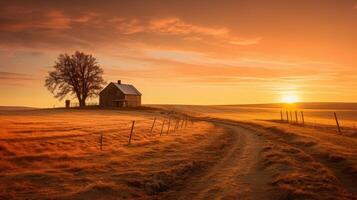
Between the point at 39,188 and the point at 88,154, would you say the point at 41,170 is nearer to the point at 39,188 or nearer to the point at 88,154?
the point at 39,188

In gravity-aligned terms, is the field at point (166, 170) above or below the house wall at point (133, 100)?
below

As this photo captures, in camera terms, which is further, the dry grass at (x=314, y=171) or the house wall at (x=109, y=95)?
the house wall at (x=109, y=95)

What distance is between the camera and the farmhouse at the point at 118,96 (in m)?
93.2

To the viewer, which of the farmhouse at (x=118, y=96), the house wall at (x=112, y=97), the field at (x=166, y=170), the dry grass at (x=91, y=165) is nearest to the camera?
the field at (x=166, y=170)

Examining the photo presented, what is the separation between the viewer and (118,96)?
3684 inches

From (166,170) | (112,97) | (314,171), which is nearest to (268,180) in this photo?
(314,171)

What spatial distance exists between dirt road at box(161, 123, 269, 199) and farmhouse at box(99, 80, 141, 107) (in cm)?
7247

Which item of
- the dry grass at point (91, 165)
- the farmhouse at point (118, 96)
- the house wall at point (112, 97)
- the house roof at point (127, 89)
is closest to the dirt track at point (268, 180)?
the dry grass at point (91, 165)

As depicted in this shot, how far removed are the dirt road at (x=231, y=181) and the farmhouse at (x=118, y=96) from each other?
238 ft

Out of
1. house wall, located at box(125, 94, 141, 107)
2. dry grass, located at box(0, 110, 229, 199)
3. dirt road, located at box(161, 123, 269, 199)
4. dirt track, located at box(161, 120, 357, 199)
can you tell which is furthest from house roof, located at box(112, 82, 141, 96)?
dirt road, located at box(161, 123, 269, 199)

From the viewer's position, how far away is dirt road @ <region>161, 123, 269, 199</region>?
557 inches

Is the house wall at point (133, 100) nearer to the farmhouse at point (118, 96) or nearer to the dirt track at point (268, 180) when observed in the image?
the farmhouse at point (118, 96)

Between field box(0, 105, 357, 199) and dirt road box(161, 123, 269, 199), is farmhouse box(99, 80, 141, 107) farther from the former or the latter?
dirt road box(161, 123, 269, 199)

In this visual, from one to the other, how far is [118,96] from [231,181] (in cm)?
7998
